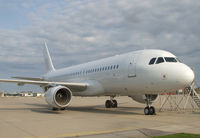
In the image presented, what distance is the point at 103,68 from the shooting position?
15633mm

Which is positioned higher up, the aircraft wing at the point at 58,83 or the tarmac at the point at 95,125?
the aircraft wing at the point at 58,83

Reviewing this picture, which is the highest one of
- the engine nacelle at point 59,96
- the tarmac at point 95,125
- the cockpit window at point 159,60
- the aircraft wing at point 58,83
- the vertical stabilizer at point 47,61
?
the vertical stabilizer at point 47,61

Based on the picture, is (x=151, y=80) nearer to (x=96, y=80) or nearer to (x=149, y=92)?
(x=149, y=92)

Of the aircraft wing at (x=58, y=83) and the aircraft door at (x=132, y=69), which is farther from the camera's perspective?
the aircraft wing at (x=58, y=83)

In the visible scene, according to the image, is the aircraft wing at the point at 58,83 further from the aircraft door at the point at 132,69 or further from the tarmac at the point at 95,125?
the aircraft door at the point at 132,69

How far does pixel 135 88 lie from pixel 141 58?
70.1 inches

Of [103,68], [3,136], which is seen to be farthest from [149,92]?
[3,136]

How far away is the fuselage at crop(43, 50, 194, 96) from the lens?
11273 mm

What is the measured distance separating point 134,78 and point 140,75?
0.50 metres

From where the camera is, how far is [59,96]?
51.0ft

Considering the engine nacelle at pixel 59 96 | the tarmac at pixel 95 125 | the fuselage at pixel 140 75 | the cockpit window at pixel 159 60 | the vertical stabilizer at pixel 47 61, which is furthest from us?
the vertical stabilizer at pixel 47 61

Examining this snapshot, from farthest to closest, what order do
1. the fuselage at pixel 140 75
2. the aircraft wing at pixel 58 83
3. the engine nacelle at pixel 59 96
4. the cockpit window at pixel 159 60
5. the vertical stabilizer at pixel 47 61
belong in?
the vertical stabilizer at pixel 47 61 → the aircraft wing at pixel 58 83 → the engine nacelle at pixel 59 96 → the cockpit window at pixel 159 60 → the fuselage at pixel 140 75

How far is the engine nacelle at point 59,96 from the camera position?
13.9 m

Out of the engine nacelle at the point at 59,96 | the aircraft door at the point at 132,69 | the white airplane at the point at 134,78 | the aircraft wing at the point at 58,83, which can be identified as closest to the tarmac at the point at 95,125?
the white airplane at the point at 134,78
